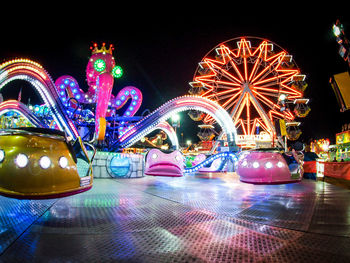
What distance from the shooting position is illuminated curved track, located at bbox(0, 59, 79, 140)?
730 centimetres

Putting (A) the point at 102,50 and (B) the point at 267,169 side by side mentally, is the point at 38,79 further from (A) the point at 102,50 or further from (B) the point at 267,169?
(B) the point at 267,169

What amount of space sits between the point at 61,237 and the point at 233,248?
1582 mm

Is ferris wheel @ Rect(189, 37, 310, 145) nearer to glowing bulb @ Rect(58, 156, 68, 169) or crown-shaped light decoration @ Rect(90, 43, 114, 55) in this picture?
crown-shaped light decoration @ Rect(90, 43, 114, 55)

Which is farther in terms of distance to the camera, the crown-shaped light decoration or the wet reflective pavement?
the crown-shaped light decoration

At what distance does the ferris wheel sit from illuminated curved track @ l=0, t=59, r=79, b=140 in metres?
12.7

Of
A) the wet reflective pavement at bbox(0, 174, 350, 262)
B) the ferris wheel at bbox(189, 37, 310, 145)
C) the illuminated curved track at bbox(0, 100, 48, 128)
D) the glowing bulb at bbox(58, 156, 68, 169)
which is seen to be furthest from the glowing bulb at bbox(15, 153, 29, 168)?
the ferris wheel at bbox(189, 37, 310, 145)

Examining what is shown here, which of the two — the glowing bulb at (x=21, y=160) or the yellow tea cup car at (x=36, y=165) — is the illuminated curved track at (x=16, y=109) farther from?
the glowing bulb at (x=21, y=160)

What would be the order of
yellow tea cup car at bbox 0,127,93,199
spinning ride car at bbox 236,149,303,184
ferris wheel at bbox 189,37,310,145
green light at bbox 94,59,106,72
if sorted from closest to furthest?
1. yellow tea cup car at bbox 0,127,93,199
2. spinning ride car at bbox 236,149,303,184
3. green light at bbox 94,59,106,72
4. ferris wheel at bbox 189,37,310,145

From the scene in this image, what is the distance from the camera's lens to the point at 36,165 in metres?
2.80

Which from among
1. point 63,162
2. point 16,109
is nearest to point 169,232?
point 63,162

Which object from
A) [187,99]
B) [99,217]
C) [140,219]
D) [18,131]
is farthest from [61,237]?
[187,99]

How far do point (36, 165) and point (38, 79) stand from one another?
339 inches

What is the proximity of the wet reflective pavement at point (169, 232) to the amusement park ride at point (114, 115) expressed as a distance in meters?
0.55

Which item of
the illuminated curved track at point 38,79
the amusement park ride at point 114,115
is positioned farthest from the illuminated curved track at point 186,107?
the illuminated curved track at point 38,79
